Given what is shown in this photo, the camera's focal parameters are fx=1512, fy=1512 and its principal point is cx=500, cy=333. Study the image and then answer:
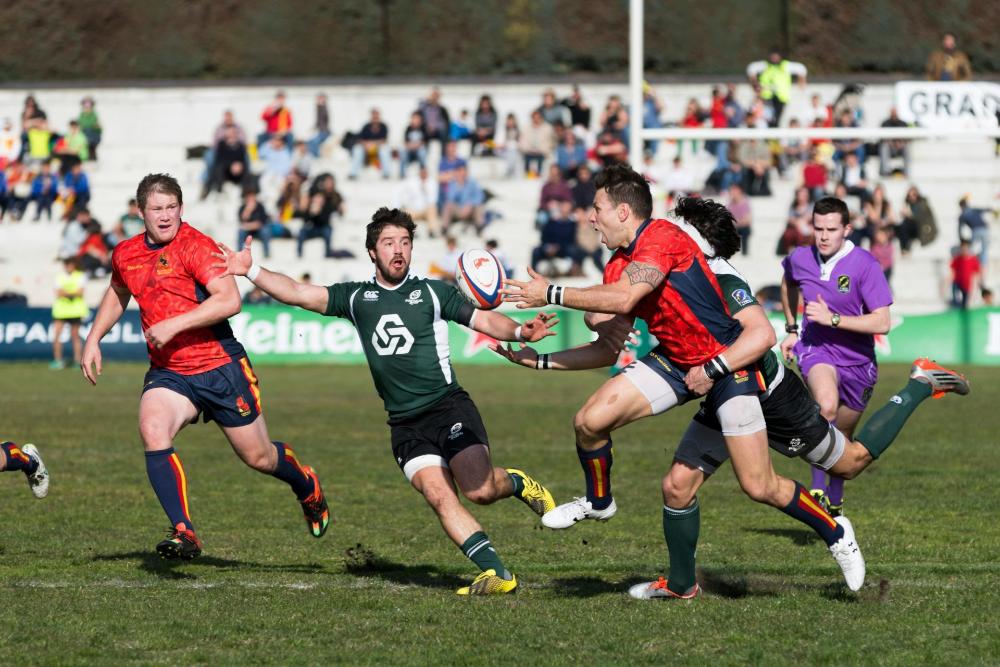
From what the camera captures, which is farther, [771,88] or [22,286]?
[22,286]

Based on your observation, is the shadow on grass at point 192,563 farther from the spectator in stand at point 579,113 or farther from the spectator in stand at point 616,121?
the spectator in stand at point 579,113

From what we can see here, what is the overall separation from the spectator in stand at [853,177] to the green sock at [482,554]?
23923 millimetres

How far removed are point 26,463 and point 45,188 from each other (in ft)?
83.6

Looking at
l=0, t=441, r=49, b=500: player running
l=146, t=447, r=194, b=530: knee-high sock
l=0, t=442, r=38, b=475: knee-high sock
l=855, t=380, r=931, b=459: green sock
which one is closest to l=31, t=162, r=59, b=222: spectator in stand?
l=0, t=441, r=49, b=500: player running

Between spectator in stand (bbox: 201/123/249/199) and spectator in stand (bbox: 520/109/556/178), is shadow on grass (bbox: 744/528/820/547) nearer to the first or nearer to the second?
spectator in stand (bbox: 520/109/556/178)

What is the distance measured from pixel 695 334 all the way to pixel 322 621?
2.30 metres

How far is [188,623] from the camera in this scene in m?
6.90

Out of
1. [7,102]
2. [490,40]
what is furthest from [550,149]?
[7,102]

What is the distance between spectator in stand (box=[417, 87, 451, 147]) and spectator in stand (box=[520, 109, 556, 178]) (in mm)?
1715

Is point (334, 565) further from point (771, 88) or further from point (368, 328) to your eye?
point (771, 88)

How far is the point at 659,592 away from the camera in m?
7.64

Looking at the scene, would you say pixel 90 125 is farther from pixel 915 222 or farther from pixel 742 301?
pixel 742 301

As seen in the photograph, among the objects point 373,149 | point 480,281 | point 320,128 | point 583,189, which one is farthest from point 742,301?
point 320,128

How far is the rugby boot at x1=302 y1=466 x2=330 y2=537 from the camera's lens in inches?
357
